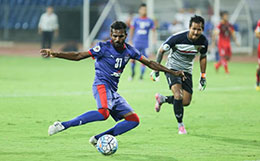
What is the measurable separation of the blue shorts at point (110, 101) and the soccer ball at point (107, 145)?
51 centimetres

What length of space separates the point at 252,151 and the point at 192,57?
2755 millimetres

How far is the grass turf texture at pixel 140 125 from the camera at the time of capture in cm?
818

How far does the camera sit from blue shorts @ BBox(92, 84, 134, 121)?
27.0ft

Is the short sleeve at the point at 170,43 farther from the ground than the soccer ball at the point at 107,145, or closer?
farther from the ground

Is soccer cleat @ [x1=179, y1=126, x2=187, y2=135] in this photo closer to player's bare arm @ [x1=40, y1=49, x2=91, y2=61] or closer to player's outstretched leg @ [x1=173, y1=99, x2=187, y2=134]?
player's outstretched leg @ [x1=173, y1=99, x2=187, y2=134]

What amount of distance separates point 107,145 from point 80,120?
529 mm

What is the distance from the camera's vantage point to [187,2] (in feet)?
120

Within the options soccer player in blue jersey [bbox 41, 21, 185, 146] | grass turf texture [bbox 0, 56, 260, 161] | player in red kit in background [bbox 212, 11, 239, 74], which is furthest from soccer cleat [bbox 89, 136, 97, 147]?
player in red kit in background [bbox 212, 11, 239, 74]

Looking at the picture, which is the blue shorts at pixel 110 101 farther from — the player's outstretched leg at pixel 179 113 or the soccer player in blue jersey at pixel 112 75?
the player's outstretched leg at pixel 179 113

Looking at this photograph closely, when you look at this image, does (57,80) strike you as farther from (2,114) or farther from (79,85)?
(2,114)

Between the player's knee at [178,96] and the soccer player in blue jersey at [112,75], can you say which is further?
the player's knee at [178,96]

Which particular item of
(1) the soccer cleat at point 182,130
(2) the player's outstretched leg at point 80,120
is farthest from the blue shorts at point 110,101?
(1) the soccer cleat at point 182,130

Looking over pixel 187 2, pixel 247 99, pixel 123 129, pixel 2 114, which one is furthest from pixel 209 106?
pixel 187 2

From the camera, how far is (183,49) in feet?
34.4
